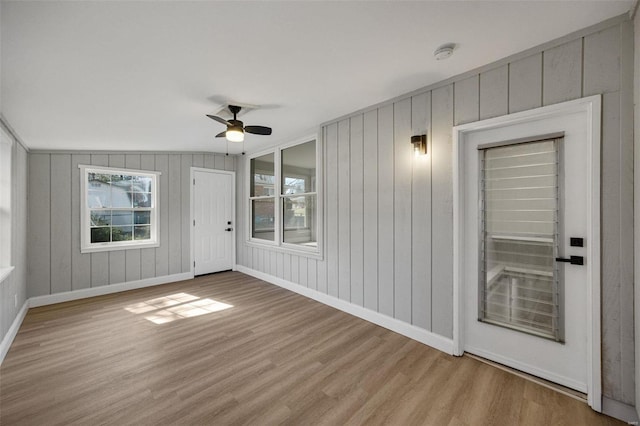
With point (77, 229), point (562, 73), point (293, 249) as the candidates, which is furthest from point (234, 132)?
point (77, 229)

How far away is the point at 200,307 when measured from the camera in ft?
12.4

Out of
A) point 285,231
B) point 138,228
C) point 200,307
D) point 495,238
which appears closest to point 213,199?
point 138,228

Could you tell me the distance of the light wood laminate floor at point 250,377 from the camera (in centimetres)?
181

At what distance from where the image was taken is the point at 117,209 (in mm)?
4680

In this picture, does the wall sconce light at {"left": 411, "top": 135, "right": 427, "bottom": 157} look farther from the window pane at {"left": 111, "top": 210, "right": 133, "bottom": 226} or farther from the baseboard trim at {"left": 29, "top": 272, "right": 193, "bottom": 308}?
the window pane at {"left": 111, "top": 210, "right": 133, "bottom": 226}

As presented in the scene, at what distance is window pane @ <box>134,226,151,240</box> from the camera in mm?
4907

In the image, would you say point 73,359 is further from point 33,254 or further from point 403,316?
point 403,316

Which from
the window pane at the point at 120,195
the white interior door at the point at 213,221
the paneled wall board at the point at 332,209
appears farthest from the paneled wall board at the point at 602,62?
the window pane at the point at 120,195

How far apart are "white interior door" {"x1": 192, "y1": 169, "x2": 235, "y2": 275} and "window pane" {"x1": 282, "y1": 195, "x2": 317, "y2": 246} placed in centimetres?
175

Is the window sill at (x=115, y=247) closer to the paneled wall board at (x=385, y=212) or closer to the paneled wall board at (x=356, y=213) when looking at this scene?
the paneled wall board at (x=356, y=213)

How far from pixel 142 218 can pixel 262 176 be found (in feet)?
7.56

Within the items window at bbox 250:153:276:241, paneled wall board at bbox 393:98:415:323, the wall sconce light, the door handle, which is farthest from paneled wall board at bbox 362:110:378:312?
window at bbox 250:153:276:241

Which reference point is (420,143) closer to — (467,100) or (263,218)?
(467,100)

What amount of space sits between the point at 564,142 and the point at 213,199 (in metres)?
5.41
